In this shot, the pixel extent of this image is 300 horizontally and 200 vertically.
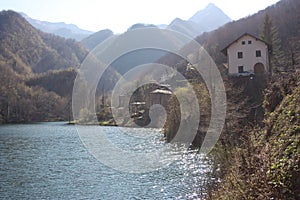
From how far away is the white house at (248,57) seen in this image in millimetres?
37750

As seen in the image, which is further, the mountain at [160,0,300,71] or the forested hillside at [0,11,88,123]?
the forested hillside at [0,11,88,123]

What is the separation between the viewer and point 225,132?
23266 mm

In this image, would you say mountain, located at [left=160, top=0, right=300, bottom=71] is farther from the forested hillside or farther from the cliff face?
the cliff face

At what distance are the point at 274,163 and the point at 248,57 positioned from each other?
1158 inches

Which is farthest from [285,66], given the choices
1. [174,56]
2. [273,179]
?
[174,56]

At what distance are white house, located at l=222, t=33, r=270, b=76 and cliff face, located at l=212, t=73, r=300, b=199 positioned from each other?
22.7 m

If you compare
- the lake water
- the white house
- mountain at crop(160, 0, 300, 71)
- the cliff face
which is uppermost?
mountain at crop(160, 0, 300, 71)

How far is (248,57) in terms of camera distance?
37906 millimetres

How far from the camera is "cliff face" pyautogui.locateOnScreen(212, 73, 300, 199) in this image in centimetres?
902

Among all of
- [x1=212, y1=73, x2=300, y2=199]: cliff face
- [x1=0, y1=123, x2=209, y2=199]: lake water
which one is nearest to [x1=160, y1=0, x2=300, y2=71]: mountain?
[x1=0, y1=123, x2=209, y2=199]: lake water

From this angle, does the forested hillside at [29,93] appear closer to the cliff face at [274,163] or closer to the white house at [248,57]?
the white house at [248,57]

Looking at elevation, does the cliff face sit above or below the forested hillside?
below

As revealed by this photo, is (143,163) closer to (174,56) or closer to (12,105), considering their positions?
(12,105)

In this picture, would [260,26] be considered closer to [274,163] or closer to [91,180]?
[91,180]
